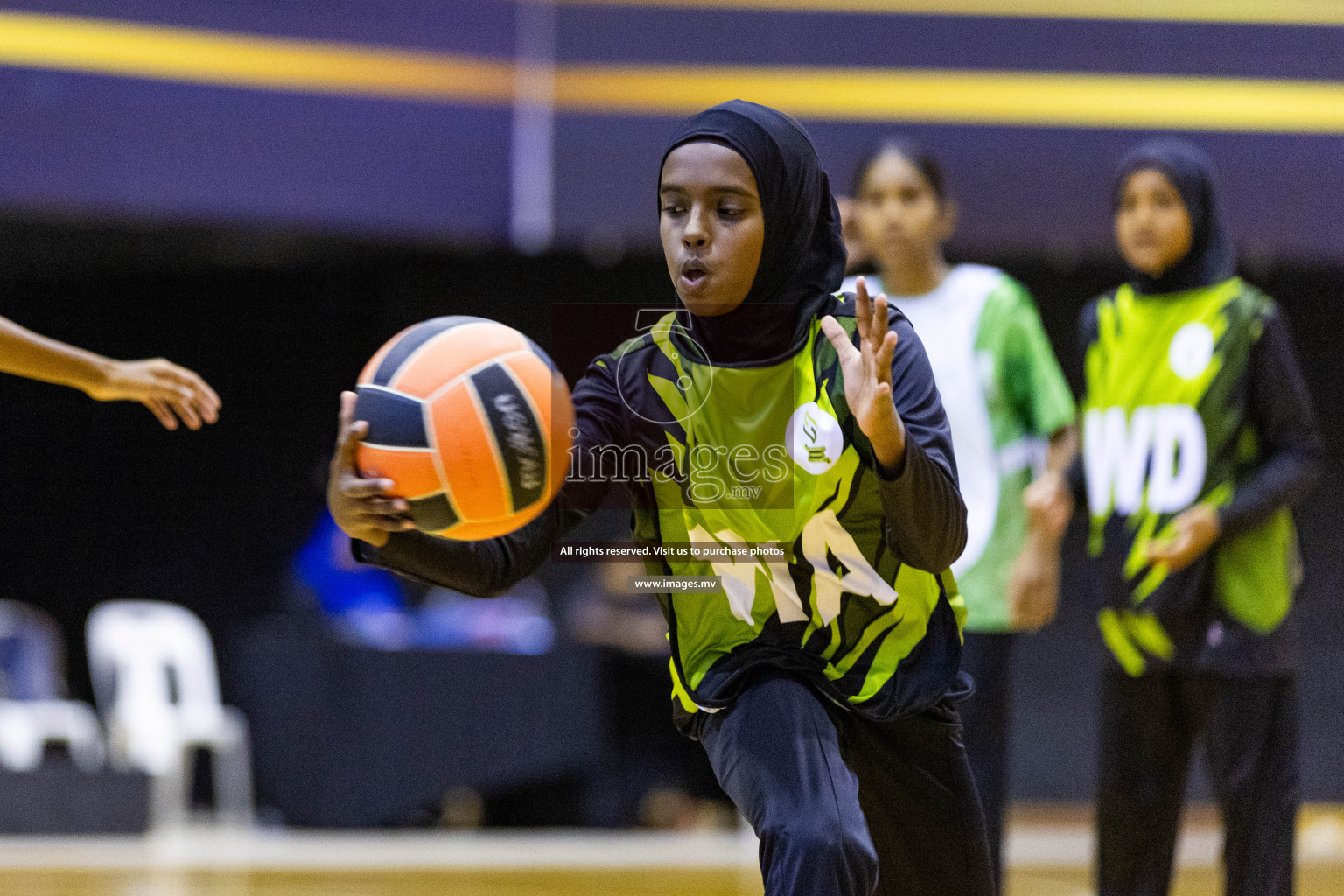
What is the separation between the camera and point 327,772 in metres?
7.48

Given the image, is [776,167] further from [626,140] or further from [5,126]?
[5,126]

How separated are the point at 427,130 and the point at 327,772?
12.0 feet

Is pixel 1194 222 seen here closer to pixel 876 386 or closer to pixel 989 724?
pixel 989 724

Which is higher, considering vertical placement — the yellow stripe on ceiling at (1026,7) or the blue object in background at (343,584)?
the yellow stripe on ceiling at (1026,7)

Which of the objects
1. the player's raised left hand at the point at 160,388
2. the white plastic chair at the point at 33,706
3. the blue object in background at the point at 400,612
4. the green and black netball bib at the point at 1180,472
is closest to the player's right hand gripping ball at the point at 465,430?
the player's raised left hand at the point at 160,388

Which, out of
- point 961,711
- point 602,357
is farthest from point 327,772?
point 602,357

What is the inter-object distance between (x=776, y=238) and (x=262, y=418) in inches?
307

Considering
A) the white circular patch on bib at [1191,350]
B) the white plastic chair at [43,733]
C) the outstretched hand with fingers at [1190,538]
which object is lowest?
the white plastic chair at [43,733]

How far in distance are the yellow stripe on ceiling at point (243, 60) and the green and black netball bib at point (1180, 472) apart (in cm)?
553

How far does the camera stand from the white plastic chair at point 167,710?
7902 mm

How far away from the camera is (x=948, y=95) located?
8.64m
